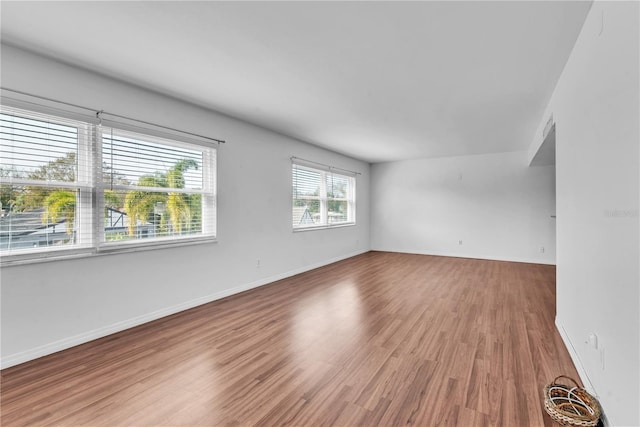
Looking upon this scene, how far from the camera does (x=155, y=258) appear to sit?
324cm

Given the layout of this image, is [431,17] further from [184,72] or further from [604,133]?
[184,72]

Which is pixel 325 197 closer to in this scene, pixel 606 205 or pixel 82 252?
pixel 82 252

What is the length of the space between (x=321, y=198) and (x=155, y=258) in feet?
11.7

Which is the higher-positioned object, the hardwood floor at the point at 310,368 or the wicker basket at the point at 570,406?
the wicker basket at the point at 570,406

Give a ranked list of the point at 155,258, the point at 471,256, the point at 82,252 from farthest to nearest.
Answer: the point at 471,256, the point at 155,258, the point at 82,252

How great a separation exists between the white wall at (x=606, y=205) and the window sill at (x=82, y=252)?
3657 millimetres

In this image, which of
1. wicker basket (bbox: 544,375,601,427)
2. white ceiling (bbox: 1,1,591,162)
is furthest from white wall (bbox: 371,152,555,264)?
wicker basket (bbox: 544,375,601,427)

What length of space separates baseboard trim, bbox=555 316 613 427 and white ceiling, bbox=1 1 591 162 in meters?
2.35

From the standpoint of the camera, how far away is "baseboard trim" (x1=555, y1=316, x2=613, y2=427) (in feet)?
5.37

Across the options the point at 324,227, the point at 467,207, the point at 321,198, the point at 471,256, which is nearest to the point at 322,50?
the point at 321,198

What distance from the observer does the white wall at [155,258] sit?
2.38m

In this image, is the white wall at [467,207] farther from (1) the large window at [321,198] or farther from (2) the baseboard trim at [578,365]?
(2) the baseboard trim at [578,365]

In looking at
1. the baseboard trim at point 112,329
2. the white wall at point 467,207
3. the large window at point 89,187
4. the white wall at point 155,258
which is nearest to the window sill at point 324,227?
the white wall at point 155,258

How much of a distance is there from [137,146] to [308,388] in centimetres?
285
